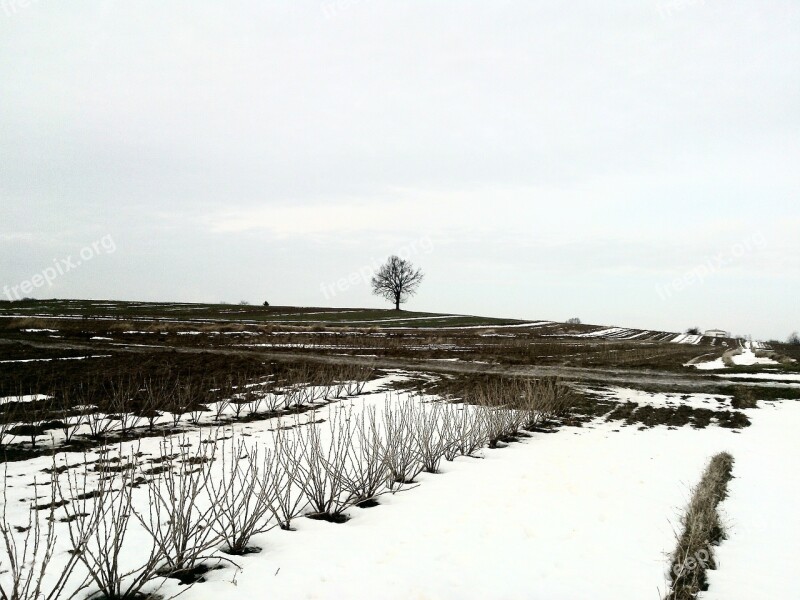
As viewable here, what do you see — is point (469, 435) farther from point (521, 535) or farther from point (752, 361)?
point (752, 361)

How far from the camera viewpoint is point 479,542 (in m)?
5.87

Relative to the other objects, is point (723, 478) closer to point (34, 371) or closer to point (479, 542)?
point (479, 542)

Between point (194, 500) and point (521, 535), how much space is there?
4.12 metres

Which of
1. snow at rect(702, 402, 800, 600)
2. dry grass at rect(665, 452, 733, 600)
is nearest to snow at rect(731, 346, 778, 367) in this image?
snow at rect(702, 402, 800, 600)

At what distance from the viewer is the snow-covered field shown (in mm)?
4875

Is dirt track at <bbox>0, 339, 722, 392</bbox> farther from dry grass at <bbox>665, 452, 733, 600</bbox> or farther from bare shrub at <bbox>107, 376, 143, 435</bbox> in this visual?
dry grass at <bbox>665, 452, 733, 600</bbox>

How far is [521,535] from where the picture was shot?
6180 mm

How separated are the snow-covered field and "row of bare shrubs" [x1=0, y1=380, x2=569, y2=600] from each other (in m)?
0.23

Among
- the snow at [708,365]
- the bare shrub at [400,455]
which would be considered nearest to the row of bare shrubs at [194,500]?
the bare shrub at [400,455]

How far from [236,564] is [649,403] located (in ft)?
52.7

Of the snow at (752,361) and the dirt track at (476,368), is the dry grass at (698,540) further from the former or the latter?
the snow at (752,361)

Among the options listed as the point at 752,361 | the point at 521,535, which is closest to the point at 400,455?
the point at 521,535

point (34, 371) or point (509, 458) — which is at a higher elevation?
point (34, 371)

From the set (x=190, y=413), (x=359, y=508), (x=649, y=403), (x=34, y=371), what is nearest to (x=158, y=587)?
(x=359, y=508)
